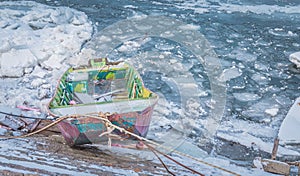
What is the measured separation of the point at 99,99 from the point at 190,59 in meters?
2.64

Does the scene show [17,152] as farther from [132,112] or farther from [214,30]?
[214,30]

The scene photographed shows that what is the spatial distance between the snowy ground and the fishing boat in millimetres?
662

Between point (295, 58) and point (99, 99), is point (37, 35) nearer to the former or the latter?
point (99, 99)

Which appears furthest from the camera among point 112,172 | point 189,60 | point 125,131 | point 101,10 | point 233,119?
point 101,10

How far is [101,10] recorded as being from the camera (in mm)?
10383

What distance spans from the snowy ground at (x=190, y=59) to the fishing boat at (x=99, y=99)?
0.66m

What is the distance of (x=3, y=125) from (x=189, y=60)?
3.82 metres

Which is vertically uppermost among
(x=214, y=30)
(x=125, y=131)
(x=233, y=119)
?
(x=214, y=30)

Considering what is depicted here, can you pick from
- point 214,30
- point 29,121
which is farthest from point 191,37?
point 29,121

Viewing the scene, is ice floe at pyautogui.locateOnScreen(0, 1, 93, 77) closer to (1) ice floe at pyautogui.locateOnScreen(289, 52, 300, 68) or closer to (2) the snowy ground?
(2) the snowy ground

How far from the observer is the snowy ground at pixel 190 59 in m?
5.57

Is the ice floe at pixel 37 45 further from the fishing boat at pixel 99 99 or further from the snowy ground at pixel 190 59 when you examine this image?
the fishing boat at pixel 99 99

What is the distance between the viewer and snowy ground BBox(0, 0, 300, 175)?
5.57 metres

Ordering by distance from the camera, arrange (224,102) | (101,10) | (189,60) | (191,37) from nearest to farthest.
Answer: (224,102) < (189,60) < (191,37) < (101,10)
